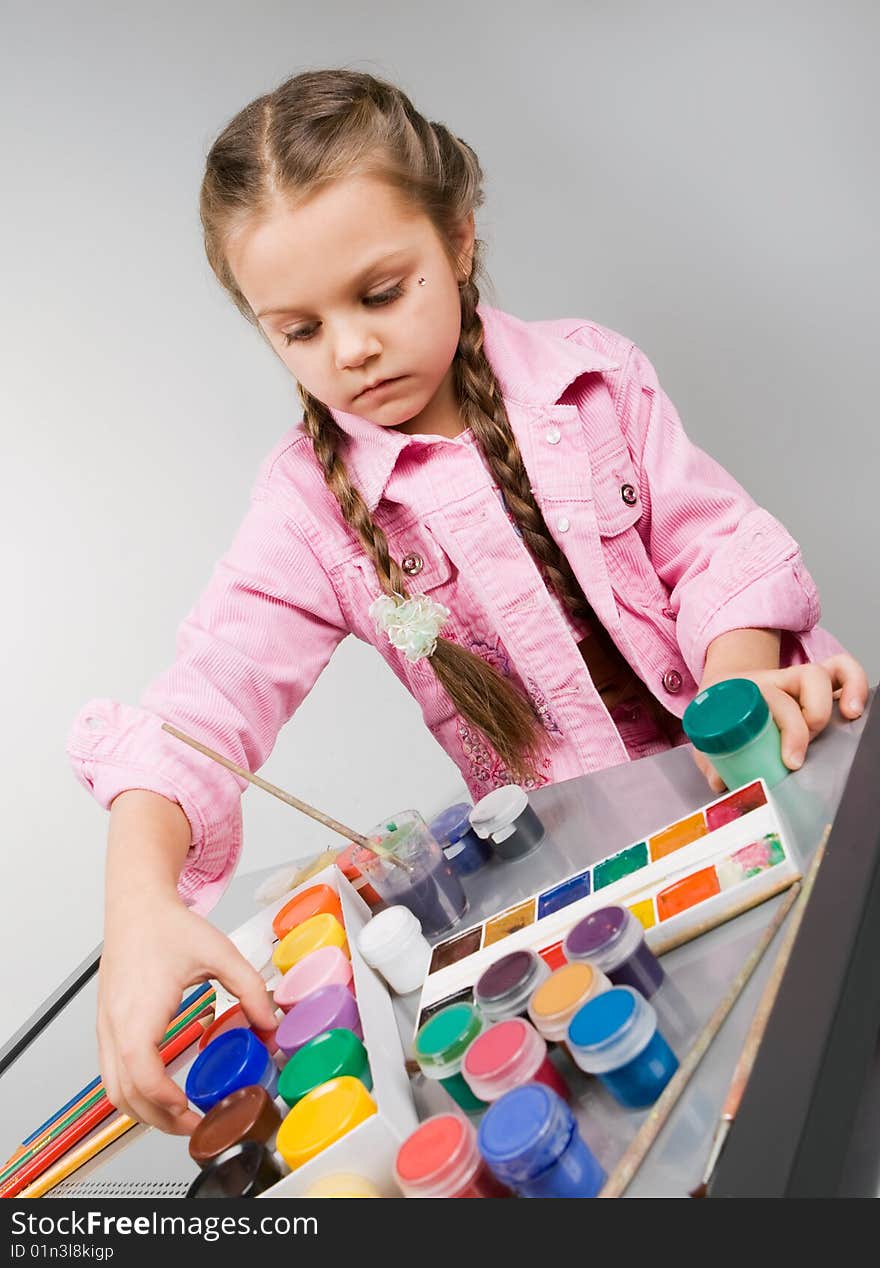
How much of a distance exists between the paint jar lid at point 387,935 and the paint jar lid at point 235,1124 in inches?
3.7

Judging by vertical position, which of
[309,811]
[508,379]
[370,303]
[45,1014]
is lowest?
[45,1014]

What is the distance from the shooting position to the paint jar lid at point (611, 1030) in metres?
0.44

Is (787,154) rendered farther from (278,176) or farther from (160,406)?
(160,406)

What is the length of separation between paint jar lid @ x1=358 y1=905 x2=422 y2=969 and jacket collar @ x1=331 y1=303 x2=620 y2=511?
1.24ft

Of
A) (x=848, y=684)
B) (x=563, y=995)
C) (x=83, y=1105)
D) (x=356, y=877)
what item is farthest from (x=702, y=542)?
(x=83, y=1105)

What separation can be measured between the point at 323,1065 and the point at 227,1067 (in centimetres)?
7

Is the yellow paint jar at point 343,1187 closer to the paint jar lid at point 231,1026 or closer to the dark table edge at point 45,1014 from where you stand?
the paint jar lid at point 231,1026

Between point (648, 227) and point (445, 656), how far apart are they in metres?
0.58

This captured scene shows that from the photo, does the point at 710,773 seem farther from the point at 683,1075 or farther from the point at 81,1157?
the point at 81,1157

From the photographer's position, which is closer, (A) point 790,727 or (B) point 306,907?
(A) point 790,727

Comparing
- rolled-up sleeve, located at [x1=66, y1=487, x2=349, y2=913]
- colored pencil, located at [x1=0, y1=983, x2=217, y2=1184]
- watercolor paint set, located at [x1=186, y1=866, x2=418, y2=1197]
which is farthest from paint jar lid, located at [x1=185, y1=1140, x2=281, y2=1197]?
rolled-up sleeve, located at [x1=66, y1=487, x2=349, y2=913]

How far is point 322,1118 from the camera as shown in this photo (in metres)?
0.49

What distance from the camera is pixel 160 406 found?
1.43m

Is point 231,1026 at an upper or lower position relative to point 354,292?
lower
